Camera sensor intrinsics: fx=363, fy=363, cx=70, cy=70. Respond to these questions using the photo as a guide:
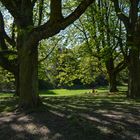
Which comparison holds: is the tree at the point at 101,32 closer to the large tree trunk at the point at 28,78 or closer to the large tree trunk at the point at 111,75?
the large tree trunk at the point at 111,75

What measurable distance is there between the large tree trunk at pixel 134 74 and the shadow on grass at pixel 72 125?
22.6ft

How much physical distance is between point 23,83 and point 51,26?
2762mm

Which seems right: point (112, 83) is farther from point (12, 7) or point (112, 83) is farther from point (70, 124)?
point (70, 124)

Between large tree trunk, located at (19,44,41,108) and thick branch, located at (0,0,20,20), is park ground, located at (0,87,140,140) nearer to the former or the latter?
large tree trunk, located at (19,44,41,108)

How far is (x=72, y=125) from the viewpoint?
37.9 ft

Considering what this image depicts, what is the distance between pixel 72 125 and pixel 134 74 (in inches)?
398

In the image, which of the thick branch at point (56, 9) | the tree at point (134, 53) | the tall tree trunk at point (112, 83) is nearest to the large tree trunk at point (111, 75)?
the tall tree trunk at point (112, 83)

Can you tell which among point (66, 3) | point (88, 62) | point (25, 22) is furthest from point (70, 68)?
point (25, 22)

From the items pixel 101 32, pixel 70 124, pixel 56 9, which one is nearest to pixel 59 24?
pixel 56 9

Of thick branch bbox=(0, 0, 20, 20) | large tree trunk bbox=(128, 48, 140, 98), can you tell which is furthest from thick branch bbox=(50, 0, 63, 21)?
large tree trunk bbox=(128, 48, 140, 98)

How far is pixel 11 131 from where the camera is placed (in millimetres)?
11508

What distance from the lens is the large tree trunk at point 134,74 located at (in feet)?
68.1

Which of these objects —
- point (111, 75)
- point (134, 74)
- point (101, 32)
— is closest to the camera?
point (134, 74)

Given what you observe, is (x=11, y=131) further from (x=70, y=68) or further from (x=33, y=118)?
(x=70, y=68)
